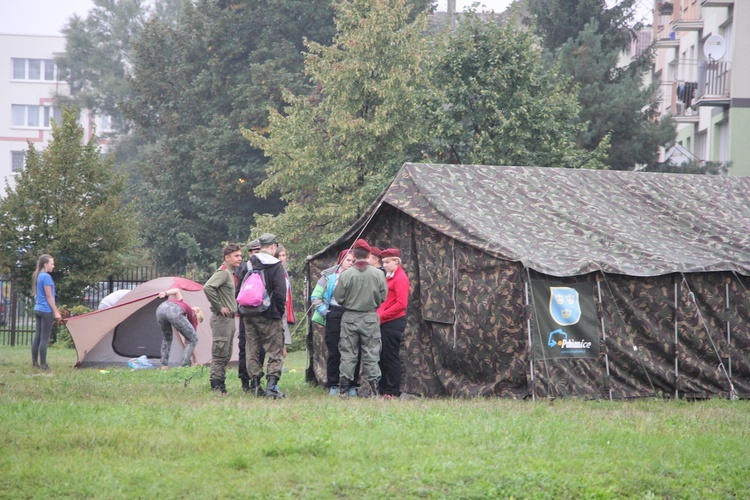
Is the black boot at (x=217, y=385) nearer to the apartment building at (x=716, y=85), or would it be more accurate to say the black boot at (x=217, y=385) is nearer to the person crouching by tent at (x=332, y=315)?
the person crouching by tent at (x=332, y=315)

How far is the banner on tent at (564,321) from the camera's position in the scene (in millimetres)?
11586

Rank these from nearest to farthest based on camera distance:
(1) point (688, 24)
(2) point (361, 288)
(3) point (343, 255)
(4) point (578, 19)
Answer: (2) point (361, 288) < (3) point (343, 255) < (4) point (578, 19) < (1) point (688, 24)

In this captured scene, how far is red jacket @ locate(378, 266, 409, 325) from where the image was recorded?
473 inches

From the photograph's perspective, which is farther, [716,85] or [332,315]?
[716,85]

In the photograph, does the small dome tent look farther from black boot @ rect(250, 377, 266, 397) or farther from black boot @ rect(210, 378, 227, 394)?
black boot @ rect(250, 377, 266, 397)

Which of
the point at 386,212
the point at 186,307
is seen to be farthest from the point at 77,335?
the point at 386,212

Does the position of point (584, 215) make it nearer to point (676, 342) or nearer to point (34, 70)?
point (676, 342)

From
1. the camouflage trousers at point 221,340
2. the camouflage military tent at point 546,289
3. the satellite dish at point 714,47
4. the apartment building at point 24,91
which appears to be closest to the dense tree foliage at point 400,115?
the satellite dish at point 714,47

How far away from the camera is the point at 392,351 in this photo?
12055 millimetres

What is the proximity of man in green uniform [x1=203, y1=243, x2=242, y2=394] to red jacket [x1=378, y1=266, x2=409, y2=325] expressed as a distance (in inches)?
71.4

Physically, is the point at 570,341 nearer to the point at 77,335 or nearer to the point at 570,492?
the point at 570,492

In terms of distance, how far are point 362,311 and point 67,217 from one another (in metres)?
14.5

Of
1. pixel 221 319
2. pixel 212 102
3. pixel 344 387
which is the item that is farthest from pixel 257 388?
pixel 212 102

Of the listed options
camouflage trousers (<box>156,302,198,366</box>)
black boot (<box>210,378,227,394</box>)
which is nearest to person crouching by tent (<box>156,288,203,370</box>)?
camouflage trousers (<box>156,302,198,366</box>)
